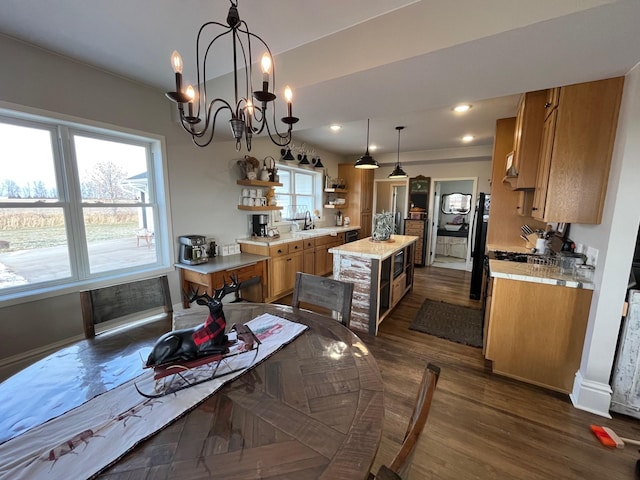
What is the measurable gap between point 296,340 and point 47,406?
0.91 meters

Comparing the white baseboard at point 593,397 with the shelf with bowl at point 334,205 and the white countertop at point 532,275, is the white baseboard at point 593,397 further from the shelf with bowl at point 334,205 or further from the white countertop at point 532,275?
the shelf with bowl at point 334,205

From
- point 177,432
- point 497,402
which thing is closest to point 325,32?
point 177,432

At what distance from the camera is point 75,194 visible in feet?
7.45

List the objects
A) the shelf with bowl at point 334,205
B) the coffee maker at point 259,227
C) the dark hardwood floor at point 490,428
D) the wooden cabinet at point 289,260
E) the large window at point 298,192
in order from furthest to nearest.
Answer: the shelf with bowl at point 334,205 → the large window at point 298,192 → the coffee maker at point 259,227 → the wooden cabinet at point 289,260 → the dark hardwood floor at point 490,428

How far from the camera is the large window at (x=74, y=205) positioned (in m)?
2.00

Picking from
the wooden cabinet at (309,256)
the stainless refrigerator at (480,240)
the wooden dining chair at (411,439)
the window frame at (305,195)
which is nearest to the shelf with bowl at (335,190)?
the window frame at (305,195)

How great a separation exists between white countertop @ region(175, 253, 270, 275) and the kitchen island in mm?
1037

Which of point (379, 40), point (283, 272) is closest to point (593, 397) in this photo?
point (379, 40)

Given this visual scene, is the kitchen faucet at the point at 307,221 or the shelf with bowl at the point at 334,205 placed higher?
the shelf with bowl at the point at 334,205

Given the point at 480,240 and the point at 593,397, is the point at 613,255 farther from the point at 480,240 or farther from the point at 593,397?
the point at 480,240

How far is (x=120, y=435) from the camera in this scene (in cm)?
75

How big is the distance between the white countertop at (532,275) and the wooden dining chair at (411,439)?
1.68 meters

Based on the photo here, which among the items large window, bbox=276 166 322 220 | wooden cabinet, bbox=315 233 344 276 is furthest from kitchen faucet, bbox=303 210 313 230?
wooden cabinet, bbox=315 233 344 276

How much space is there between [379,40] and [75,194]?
275 centimetres
